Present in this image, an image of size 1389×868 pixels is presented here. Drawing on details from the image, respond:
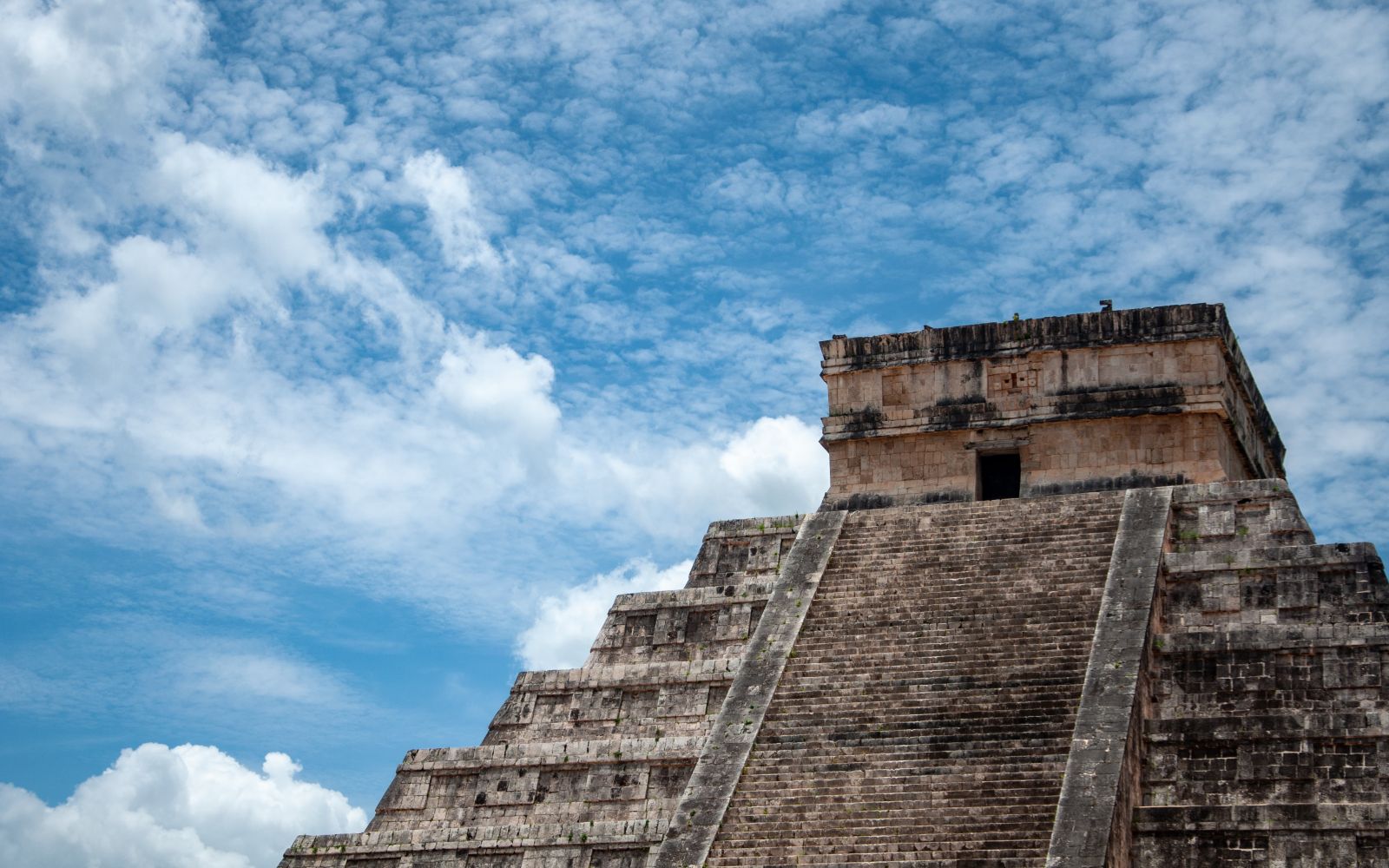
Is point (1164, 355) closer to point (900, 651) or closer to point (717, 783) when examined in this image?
point (900, 651)

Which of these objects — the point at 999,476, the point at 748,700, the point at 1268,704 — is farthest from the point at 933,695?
the point at 999,476

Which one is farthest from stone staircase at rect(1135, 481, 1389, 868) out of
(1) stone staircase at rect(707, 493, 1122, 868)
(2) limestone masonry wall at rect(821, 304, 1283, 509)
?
(2) limestone masonry wall at rect(821, 304, 1283, 509)

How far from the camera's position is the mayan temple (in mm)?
14781

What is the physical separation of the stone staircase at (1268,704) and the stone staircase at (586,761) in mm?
4043

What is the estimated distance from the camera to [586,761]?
17.1 m

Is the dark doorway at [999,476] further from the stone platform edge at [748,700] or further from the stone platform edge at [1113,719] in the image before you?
the stone platform edge at [1113,719]

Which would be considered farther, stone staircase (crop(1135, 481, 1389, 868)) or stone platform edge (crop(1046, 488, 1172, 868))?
stone staircase (crop(1135, 481, 1389, 868))

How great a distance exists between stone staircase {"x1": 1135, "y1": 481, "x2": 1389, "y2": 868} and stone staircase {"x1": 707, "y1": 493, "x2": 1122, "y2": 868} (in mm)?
837

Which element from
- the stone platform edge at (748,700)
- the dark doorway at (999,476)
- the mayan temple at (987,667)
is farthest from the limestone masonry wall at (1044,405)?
the stone platform edge at (748,700)

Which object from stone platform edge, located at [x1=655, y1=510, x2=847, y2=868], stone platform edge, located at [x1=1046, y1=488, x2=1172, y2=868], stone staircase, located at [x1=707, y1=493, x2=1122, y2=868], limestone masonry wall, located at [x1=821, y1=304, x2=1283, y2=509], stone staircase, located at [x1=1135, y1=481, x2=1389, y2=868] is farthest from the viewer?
limestone masonry wall, located at [x1=821, y1=304, x2=1283, y2=509]

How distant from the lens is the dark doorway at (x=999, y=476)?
67.4 feet

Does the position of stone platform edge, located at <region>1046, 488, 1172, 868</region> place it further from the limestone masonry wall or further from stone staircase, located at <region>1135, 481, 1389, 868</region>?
the limestone masonry wall

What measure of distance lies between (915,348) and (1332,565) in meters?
5.70

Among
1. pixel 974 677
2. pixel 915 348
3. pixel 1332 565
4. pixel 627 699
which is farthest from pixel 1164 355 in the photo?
pixel 627 699
